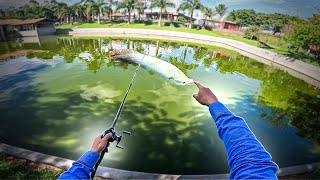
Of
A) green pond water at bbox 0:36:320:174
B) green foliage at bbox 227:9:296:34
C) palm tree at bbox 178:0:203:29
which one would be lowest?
green pond water at bbox 0:36:320:174

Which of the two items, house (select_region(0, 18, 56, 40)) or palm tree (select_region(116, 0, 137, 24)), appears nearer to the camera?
house (select_region(0, 18, 56, 40))

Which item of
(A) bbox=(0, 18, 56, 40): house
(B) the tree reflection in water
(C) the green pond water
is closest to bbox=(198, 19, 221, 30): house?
(B) the tree reflection in water

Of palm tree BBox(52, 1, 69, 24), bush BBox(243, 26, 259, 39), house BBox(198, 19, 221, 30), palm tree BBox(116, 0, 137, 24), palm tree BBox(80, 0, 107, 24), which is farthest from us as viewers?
palm tree BBox(52, 1, 69, 24)

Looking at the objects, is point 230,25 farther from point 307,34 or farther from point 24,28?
point 24,28

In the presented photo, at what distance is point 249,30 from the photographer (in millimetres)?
49719

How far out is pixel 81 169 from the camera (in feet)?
5.07

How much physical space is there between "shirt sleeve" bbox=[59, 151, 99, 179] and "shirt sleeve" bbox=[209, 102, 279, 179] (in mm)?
1012

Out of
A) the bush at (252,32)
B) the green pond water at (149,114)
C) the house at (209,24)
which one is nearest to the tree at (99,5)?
the house at (209,24)

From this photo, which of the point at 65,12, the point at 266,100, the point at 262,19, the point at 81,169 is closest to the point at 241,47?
the point at 266,100

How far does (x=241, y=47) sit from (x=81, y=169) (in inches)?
1613

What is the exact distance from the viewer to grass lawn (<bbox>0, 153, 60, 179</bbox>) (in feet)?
19.4

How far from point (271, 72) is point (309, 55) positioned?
1302cm

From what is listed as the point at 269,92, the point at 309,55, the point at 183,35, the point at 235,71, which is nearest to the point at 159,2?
the point at 183,35

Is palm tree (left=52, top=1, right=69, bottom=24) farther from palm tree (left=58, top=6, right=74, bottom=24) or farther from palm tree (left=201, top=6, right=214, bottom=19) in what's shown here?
palm tree (left=201, top=6, right=214, bottom=19)
